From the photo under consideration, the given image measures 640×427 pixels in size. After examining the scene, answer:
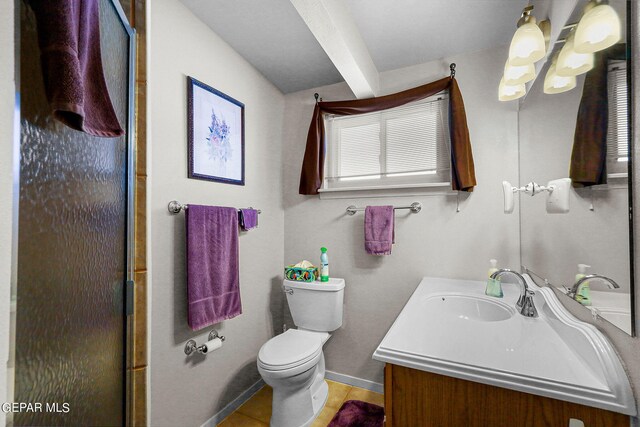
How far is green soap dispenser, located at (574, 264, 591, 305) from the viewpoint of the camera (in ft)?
2.50

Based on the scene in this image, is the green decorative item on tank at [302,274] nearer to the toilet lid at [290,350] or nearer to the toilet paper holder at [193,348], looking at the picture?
the toilet lid at [290,350]

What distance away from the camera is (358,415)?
1.61 meters

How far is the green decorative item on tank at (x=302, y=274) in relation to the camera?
6.20ft

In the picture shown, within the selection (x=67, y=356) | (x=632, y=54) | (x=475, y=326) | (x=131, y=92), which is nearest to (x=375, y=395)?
(x=475, y=326)

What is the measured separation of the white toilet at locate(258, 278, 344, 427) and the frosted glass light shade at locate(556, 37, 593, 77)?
1.55 metres

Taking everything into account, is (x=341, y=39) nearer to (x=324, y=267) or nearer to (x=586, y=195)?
(x=586, y=195)

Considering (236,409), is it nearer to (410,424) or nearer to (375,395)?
(375,395)

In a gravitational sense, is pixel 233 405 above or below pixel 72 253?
below

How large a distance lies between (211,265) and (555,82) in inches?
70.5

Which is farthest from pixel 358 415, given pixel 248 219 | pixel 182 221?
pixel 182 221

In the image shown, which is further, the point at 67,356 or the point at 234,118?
the point at 234,118

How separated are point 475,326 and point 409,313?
239mm

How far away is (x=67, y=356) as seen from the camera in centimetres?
60

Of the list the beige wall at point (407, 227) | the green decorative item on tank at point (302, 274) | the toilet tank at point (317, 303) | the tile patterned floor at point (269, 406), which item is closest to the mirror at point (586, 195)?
the beige wall at point (407, 227)
